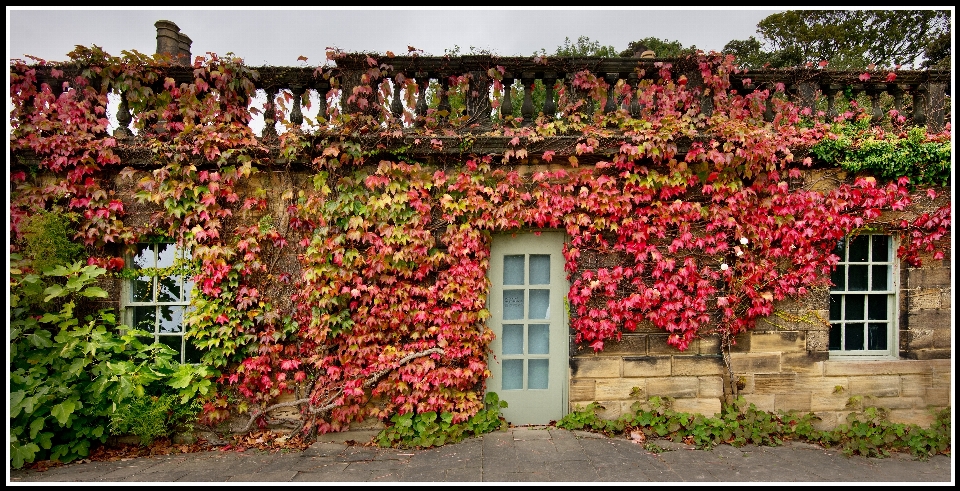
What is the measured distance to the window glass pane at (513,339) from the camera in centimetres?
566

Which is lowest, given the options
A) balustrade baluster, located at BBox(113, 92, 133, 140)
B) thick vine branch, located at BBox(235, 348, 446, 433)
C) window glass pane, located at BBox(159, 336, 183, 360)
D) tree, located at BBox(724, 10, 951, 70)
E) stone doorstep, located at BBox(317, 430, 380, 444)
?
stone doorstep, located at BBox(317, 430, 380, 444)

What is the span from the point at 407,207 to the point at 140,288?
317 centimetres

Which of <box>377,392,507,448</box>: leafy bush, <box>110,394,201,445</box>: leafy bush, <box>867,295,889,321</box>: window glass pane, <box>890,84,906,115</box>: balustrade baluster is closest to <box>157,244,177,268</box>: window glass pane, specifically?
<box>110,394,201,445</box>: leafy bush

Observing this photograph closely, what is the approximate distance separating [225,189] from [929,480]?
7.50 m

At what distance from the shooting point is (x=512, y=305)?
566 cm

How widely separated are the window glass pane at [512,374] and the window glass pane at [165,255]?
3962 mm

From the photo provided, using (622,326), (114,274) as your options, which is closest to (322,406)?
(114,274)

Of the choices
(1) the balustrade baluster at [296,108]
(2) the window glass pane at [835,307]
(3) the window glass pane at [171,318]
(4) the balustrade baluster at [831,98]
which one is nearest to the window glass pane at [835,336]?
(2) the window glass pane at [835,307]

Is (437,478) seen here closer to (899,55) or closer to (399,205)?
(399,205)

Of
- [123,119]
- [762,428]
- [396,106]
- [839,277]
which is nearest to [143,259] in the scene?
[123,119]

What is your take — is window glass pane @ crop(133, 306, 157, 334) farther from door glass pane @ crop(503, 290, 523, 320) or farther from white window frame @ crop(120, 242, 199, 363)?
door glass pane @ crop(503, 290, 523, 320)

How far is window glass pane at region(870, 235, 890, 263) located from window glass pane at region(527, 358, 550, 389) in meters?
4.19

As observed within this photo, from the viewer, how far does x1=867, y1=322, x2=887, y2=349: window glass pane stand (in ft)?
19.4

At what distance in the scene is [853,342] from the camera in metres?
5.91
